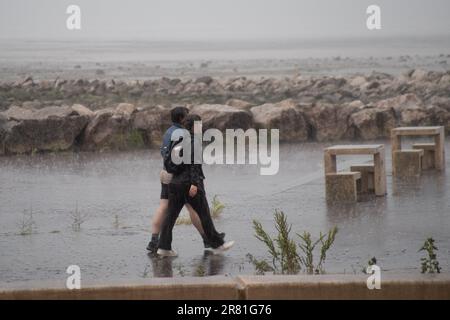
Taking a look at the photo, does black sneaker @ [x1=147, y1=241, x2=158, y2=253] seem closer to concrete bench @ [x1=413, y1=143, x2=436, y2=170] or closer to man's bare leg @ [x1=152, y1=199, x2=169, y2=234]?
man's bare leg @ [x1=152, y1=199, x2=169, y2=234]

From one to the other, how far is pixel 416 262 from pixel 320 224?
2.48 m

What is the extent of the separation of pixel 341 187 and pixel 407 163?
8.76ft

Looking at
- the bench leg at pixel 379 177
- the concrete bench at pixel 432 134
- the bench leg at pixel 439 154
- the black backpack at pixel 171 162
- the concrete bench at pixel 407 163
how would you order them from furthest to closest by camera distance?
the bench leg at pixel 439 154
the concrete bench at pixel 432 134
the concrete bench at pixel 407 163
the bench leg at pixel 379 177
the black backpack at pixel 171 162

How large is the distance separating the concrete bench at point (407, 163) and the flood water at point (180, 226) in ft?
0.77

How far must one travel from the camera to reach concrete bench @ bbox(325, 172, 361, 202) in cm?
1388

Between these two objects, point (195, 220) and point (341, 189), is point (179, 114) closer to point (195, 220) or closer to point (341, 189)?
point (195, 220)

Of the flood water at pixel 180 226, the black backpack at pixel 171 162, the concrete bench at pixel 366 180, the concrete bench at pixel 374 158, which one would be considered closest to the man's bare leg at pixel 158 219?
the flood water at pixel 180 226

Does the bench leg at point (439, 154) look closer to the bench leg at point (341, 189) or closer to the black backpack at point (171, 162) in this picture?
the bench leg at point (341, 189)

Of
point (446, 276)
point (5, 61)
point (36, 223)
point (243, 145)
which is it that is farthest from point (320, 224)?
point (5, 61)

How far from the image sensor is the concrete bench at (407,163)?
16203 millimetres

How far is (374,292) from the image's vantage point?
25.1 ft

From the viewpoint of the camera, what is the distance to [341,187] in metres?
13.9
